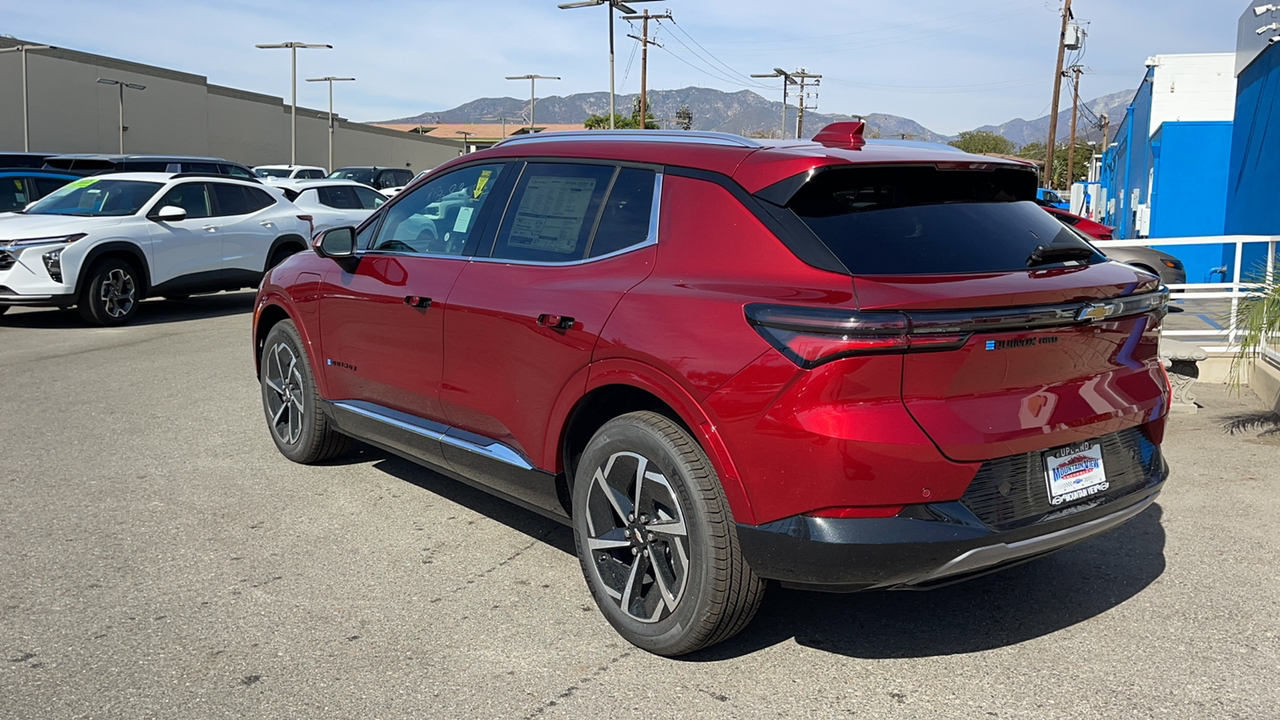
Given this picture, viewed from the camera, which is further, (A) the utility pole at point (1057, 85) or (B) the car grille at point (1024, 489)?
(A) the utility pole at point (1057, 85)

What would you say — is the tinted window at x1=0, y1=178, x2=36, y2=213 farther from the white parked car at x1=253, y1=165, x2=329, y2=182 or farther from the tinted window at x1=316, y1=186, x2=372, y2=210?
the white parked car at x1=253, y1=165, x2=329, y2=182

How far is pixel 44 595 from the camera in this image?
4309 mm

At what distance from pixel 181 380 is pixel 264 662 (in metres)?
5.97

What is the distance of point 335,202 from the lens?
17938 millimetres

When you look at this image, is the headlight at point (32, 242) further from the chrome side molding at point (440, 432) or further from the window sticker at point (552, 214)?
the window sticker at point (552, 214)

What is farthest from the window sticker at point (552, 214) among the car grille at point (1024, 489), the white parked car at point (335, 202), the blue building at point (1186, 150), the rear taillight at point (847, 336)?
the blue building at point (1186, 150)

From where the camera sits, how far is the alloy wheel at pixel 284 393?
6.22 meters

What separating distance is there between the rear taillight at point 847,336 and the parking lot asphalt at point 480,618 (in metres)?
1.13

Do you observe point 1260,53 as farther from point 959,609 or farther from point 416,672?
point 416,672

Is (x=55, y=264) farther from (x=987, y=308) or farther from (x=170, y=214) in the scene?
(x=987, y=308)

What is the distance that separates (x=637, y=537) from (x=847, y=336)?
1.13 m

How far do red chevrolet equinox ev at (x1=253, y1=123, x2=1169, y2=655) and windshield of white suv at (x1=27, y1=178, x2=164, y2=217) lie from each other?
10090mm

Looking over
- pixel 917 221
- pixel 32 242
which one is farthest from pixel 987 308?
pixel 32 242

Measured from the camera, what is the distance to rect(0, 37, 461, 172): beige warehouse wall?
46594mm
